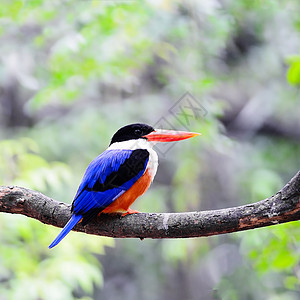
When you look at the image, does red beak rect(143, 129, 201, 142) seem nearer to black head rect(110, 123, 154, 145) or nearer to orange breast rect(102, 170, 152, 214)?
black head rect(110, 123, 154, 145)

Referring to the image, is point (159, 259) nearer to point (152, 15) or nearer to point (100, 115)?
point (100, 115)

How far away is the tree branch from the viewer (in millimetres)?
1808

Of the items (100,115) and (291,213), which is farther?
(100,115)

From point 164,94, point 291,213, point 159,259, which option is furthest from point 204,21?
point 291,213

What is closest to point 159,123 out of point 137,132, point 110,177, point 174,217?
point 137,132

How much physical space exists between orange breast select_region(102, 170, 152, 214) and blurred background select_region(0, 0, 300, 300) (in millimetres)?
832

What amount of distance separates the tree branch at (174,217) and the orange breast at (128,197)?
57 millimetres

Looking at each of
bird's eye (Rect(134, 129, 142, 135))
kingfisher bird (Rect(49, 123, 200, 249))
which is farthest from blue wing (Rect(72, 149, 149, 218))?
bird's eye (Rect(134, 129, 142, 135))

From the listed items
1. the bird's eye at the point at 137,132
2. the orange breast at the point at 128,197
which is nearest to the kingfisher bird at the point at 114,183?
the orange breast at the point at 128,197

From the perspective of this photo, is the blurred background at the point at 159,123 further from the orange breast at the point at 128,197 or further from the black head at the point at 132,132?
the orange breast at the point at 128,197

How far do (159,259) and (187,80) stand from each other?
2695mm

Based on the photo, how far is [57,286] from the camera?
10.7ft

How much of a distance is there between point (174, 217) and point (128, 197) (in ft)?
1.56

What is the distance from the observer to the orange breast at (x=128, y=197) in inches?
95.4
